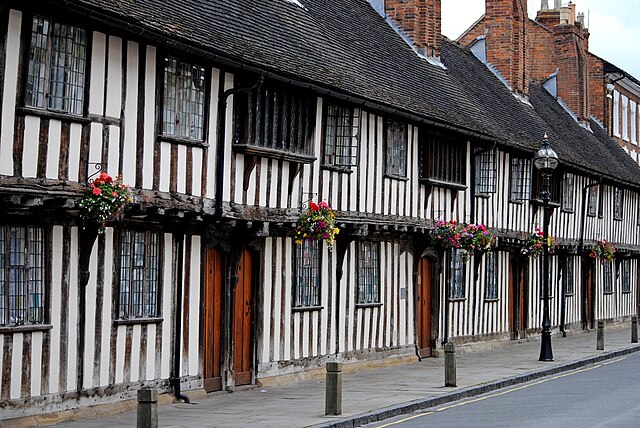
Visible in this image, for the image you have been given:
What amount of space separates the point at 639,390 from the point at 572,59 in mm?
25367

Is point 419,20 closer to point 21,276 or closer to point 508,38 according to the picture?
point 508,38

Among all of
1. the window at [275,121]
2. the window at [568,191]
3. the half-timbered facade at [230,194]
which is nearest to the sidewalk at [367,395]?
the half-timbered facade at [230,194]

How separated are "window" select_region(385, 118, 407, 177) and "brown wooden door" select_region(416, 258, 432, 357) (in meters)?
2.67

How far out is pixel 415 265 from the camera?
25422 millimetres

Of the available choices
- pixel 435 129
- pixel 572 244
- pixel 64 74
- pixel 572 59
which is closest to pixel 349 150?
pixel 435 129

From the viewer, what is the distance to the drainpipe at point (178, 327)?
16.7 m

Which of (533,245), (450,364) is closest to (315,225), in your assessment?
(450,364)

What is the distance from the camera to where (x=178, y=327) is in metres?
16.8

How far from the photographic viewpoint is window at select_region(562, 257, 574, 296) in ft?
119

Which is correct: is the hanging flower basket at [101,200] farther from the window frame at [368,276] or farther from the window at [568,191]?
the window at [568,191]

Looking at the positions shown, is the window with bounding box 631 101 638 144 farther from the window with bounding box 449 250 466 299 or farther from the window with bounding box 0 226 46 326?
the window with bounding box 0 226 46 326

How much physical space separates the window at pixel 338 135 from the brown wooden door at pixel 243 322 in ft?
9.68

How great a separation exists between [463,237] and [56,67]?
1362cm

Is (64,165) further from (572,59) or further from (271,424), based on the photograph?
(572,59)
